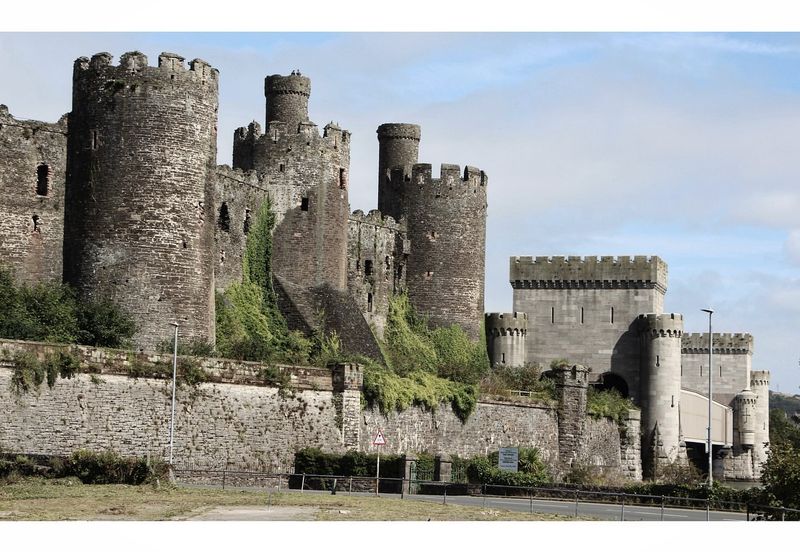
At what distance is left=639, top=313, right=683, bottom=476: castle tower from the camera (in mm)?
84438

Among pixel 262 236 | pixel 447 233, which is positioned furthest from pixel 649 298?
pixel 262 236

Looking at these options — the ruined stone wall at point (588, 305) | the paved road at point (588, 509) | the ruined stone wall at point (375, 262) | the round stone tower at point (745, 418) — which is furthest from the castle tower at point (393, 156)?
the round stone tower at point (745, 418)

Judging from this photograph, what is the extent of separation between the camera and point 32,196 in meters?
61.4

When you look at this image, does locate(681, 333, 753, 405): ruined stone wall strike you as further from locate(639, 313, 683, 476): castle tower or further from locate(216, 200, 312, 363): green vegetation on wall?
locate(216, 200, 312, 363): green vegetation on wall

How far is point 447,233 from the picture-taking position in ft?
262

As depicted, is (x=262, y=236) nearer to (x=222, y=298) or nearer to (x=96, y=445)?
(x=222, y=298)

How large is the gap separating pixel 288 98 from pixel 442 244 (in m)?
10.4

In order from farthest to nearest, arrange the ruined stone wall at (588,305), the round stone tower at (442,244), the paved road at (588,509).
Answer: the ruined stone wall at (588,305), the round stone tower at (442,244), the paved road at (588,509)

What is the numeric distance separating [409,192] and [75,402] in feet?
99.4

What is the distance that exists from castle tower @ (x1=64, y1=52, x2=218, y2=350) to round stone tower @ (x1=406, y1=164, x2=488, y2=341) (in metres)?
20.7

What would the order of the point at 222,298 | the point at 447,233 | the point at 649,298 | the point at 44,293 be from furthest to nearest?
the point at 649,298, the point at 447,233, the point at 222,298, the point at 44,293

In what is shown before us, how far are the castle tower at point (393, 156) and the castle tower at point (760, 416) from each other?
102 feet

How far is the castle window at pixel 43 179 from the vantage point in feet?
202

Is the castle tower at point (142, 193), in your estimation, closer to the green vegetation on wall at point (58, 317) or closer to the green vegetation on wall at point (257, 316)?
the green vegetation on wall at point (58, 317)
